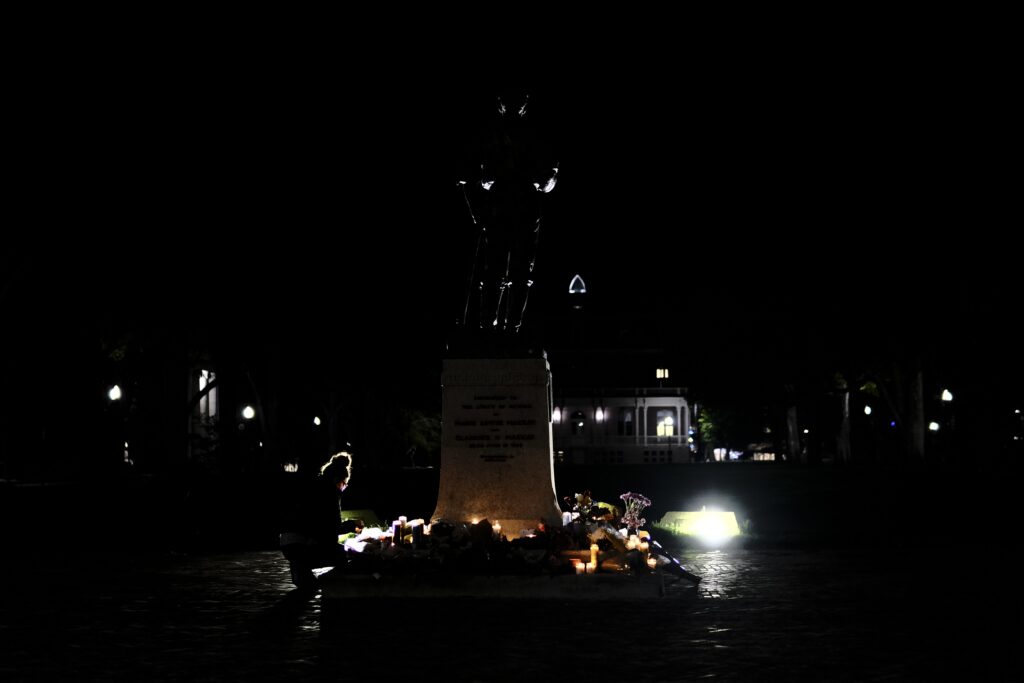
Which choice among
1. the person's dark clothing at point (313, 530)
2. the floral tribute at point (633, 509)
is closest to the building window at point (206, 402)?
the floral tribute at point (633, 509)

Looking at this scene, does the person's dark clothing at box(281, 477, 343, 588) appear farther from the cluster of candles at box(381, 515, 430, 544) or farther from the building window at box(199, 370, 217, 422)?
the building window at box(199, 370, 217, 422)

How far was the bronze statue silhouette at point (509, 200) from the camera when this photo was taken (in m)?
16.6

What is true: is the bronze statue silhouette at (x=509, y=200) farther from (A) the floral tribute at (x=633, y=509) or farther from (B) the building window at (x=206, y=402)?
(B) the building window at (x=206, y=402)

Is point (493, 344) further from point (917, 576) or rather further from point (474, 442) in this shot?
point (917, 576)

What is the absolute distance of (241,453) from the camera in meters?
45.9

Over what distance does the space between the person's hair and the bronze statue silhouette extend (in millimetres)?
2536

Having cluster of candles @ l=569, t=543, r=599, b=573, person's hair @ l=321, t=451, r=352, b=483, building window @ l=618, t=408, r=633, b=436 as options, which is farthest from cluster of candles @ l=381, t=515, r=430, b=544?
building window @ l=618, t=408, r=633, b=436

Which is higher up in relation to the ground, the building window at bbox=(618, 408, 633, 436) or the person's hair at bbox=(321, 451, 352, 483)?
the building window at bbox=(618, 408, 633, 436)

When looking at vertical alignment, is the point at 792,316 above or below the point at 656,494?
above

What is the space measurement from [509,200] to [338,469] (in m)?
4.05

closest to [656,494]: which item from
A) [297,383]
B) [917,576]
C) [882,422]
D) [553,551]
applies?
[297,383]

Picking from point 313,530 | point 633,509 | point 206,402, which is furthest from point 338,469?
point 206,402

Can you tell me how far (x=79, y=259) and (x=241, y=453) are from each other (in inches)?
515

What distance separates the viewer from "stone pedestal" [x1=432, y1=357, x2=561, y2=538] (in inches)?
619
